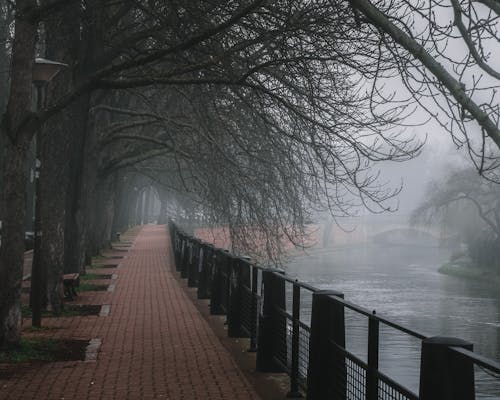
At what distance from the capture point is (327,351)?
247 inches

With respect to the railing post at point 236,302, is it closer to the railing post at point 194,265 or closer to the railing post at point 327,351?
the railing post at point 327,351

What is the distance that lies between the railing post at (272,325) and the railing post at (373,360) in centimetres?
302

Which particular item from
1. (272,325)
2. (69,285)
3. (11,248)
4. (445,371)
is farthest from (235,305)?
(445,371)

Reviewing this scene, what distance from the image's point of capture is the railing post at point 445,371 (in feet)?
12.0

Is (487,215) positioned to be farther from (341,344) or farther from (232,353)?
(341,344)

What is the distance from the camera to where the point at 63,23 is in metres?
13.2

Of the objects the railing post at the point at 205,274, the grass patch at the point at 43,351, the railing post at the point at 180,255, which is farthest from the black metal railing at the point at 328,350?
the railing post at the point at 180,255

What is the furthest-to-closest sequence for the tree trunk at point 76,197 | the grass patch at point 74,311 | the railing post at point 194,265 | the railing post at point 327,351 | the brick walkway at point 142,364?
the railing post at point 194,265 → the tree trunk at point 76,197 → the grass patch at point 74,311 → the brick walkway at point 142,364 → the railing post at point 327,351

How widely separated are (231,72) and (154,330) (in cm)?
431

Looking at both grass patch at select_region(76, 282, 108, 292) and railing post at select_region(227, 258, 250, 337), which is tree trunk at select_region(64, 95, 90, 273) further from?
railing post at select_region(227, 258, 250, 337)

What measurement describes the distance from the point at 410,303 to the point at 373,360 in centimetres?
2912

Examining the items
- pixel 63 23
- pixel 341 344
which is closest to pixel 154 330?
pixel 63 23

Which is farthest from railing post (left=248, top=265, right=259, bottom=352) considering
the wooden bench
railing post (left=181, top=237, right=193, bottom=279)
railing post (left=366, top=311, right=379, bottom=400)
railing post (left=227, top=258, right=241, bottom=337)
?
railing post (left=181, top=237, right=193, bottom=279)

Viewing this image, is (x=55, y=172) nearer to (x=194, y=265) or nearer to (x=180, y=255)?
(x=194, y=265)
